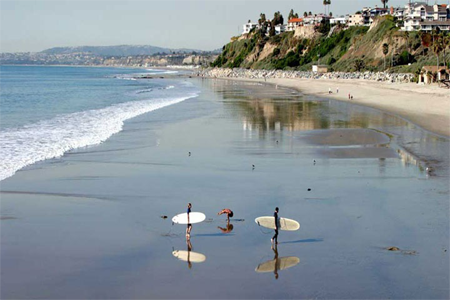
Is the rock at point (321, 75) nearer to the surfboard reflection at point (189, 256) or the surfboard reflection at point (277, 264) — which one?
the surfboard reflection at point (277, 264)

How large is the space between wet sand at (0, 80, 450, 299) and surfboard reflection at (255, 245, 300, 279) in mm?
40

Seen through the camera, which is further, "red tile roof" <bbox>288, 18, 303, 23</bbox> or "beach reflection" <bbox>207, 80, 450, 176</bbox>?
"red tile roof" <bbox>288, 18, 303, 23</bbox>

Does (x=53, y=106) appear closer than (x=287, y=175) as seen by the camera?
No

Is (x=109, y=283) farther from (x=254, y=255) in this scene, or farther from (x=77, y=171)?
(x=77, y=171)

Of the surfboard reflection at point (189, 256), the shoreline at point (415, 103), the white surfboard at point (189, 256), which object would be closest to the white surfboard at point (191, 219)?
the surfboard reflection at point (189, 256)

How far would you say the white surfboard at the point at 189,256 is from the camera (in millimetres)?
12102

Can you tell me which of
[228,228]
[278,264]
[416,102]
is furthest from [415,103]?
[278,264]

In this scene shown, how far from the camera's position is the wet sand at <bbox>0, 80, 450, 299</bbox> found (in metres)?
10.7

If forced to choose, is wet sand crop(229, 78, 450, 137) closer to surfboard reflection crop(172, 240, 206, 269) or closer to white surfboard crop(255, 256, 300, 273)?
white surfboard crop(255, 256, 300, 273)

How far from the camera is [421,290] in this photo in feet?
33.7

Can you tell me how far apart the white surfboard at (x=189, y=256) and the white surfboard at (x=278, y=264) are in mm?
1317

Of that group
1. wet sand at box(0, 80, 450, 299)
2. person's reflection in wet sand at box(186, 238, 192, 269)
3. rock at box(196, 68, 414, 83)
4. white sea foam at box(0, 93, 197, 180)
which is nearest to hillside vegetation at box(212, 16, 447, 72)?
rock at box(196, 68, 414, 83)

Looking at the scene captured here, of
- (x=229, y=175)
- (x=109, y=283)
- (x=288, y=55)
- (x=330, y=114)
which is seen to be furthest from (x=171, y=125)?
(x=288, y=55)

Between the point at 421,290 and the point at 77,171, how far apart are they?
14371mm
